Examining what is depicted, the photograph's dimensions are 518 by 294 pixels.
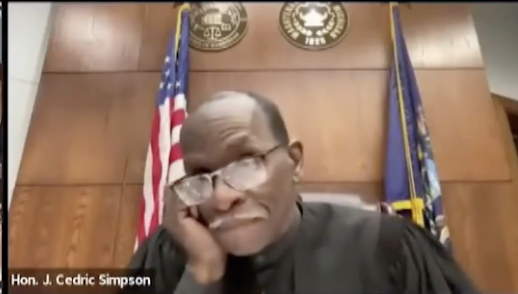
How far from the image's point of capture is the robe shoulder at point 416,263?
93 centimetres

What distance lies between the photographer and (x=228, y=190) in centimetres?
90

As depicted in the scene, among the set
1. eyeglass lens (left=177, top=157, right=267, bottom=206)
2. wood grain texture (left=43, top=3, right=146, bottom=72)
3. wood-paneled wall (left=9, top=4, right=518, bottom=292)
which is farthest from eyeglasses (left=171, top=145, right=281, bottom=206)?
wood grain texture (left=43, top=3, right=146, bottom=72)

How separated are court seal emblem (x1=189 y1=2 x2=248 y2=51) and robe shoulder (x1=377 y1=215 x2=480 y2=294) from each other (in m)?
0.44

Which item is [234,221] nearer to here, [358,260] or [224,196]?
[224,196]

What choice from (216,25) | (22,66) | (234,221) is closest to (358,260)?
(234,221)

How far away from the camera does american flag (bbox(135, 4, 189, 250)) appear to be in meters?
1.06

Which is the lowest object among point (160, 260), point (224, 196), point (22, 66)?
point (160, 260)

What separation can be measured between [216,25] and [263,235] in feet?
1.48

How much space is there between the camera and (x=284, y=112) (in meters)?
1.08

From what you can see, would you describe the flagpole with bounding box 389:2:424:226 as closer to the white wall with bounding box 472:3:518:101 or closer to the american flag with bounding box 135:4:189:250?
the white wall with bounding box 472:3:518:101

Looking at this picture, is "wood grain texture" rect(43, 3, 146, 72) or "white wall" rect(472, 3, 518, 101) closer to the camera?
"white wall" rect(472, 3, 518, 101)

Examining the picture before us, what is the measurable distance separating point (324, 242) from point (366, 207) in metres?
0.12

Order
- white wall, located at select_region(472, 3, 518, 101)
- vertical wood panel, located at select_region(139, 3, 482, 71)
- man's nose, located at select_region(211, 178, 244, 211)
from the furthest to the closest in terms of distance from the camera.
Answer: vertical wood panel, located at select_region(139, 3, 482, 71) → white wall, located at select_region(472, 3, 518, 101) → man's nose, located at select_region(211, 178, 244, 211)

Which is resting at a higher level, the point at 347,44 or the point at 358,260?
the point at 347,44
